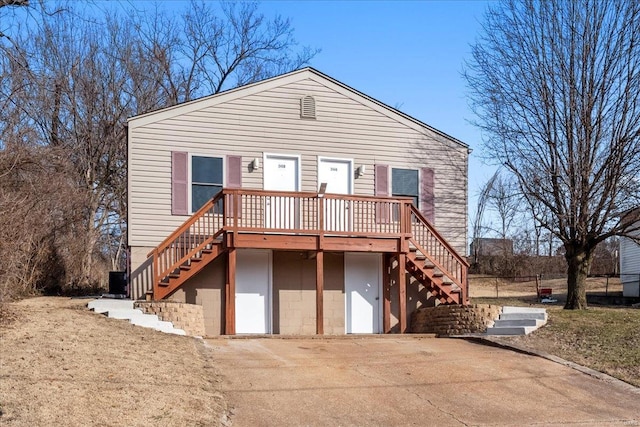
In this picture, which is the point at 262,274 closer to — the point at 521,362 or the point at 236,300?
the point at 236,300

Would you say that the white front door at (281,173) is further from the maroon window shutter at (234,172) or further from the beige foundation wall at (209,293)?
the beige foundation wall at (209,293)

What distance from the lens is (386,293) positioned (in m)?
15.3

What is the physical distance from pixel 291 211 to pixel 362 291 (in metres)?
2.67

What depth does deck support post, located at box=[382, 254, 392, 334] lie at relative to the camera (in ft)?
49.2

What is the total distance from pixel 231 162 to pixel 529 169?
285 inches

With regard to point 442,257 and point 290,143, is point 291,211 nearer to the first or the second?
point 290,143

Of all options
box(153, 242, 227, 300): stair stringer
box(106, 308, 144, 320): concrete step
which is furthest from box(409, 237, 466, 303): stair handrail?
box(106, 308, 144, 320): concrete step

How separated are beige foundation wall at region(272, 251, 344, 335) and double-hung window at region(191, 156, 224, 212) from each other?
1.96 meters

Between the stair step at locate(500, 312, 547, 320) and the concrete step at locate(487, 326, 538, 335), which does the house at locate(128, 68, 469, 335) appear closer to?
the stair step at locate(500, 312, 547, 320)

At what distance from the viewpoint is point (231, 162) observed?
1491 centimetres

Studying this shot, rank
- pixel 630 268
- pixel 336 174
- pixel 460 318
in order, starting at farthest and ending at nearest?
pixel 630 268
pixel 336 174
pixel 460 318

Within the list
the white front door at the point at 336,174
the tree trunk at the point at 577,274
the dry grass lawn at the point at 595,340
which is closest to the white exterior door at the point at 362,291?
the white front door at the point at 336,174

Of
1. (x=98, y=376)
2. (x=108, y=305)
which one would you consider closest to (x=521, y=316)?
(x=108, y=305)

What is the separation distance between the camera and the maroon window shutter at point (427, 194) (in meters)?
16.1
